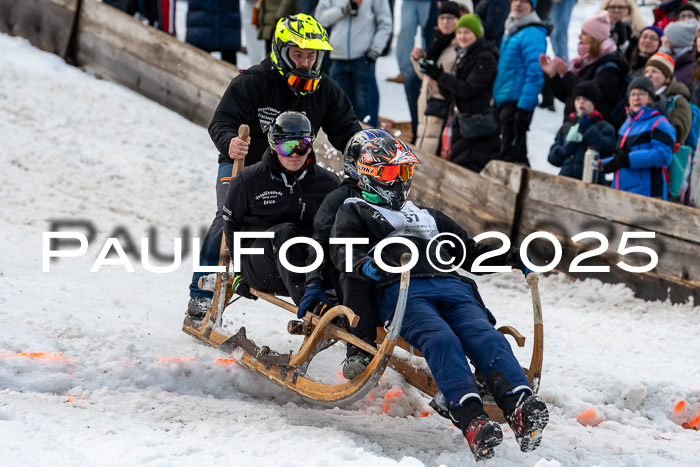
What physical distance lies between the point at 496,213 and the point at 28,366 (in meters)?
4.75

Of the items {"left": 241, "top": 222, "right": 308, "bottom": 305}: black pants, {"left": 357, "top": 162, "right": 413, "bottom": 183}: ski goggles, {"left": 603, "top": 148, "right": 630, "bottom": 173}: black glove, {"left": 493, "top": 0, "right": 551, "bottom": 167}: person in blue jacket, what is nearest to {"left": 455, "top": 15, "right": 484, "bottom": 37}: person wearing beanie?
{"left": 493, "top": 0, "right": 551, "bottom": 167}: person in blue jacket

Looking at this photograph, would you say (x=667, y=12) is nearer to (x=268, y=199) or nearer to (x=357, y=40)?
(x=357, y=40)

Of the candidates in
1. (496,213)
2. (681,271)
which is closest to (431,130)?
(496,213)

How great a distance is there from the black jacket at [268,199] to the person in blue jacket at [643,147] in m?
3.18

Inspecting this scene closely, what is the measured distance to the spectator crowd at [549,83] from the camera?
316 inches

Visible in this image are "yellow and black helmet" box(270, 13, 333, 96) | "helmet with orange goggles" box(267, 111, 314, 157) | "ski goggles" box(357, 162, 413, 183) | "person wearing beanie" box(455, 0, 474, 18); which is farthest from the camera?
"person wearing beanie" box(455, 0, 474, 18)

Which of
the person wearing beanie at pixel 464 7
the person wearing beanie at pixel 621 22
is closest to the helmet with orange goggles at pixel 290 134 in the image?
the person wearing beanie at pixel 464 7

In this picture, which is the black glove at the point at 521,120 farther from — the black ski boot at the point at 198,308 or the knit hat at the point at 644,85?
the black ski boot at the point at 198,308

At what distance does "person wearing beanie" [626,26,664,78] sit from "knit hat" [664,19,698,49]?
12cm

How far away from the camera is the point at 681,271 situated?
7598mm

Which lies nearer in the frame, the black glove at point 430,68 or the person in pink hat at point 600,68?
the person in pink hat at point 600,68

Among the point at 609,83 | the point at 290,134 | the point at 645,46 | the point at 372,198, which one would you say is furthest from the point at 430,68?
the point at 372,198

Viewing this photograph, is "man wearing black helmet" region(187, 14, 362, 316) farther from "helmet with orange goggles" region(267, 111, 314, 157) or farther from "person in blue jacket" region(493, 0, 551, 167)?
"person in blue jacket" region(493, 0, 551, 167)

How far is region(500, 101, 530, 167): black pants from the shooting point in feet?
29.7
